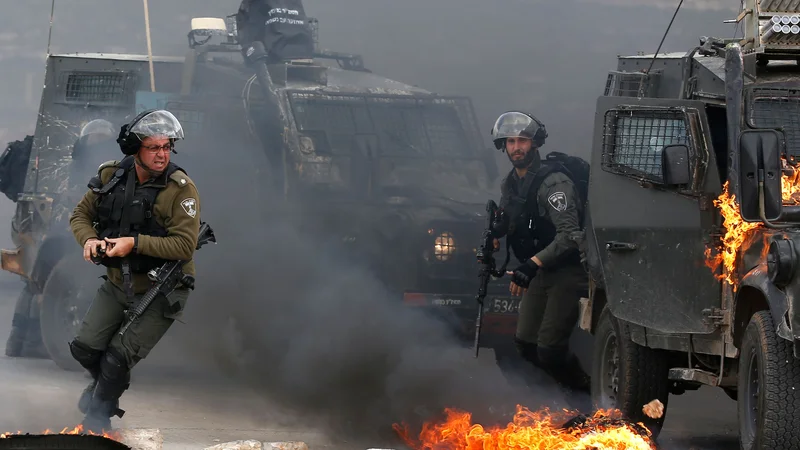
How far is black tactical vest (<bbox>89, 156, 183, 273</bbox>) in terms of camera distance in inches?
265

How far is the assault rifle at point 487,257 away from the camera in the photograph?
928 centimetres

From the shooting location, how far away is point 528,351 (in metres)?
9.08

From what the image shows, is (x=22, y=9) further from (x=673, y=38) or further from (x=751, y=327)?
(x=751, y=327)

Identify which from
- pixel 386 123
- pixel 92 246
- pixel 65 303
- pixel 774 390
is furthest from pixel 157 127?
pixel 386 123

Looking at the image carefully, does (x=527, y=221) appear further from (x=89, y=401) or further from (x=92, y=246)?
(x=92, y=246)

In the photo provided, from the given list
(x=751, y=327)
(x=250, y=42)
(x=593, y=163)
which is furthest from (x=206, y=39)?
(x=751, y=327)

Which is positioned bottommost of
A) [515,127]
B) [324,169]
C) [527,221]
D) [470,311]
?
[470,311]

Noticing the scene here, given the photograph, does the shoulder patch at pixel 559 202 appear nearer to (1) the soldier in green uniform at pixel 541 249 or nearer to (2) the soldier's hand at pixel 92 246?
(1) the soldier in green uniform at pixel 541 249

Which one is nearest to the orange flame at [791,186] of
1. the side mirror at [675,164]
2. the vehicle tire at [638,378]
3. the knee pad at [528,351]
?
the side mirror at [675,164]

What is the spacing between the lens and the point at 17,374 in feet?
34.4

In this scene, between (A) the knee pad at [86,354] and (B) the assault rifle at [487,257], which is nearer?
(A) the knee pad at [86,354]

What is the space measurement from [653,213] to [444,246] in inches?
125

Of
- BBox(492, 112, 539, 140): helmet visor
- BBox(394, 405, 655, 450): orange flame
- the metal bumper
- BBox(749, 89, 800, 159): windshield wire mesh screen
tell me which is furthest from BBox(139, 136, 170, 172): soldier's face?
the metal bumper

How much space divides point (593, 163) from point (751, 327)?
1.76m
